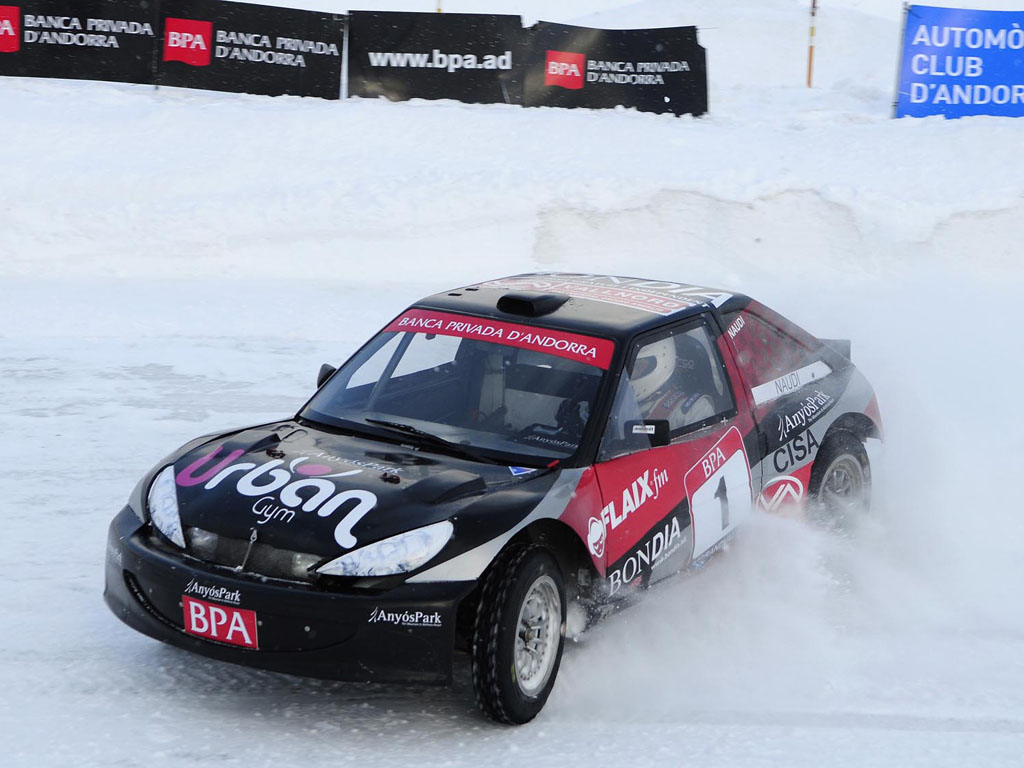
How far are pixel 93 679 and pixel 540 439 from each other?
1820 mm

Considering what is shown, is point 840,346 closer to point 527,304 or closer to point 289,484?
point 527,304

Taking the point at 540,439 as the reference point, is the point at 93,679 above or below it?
below

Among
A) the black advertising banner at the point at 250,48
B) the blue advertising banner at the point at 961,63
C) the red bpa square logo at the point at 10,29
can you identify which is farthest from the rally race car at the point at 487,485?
the blue advertising banner at the point at 961,63

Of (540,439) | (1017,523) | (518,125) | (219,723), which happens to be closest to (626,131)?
(518,125)

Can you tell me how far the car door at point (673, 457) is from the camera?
4758mm

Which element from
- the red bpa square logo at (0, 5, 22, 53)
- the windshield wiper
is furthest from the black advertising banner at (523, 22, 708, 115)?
the windshield wiper

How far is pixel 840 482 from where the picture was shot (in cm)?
637

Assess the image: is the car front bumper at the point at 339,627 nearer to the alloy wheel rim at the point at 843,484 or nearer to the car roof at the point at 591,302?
the car roof at the point at 591,302

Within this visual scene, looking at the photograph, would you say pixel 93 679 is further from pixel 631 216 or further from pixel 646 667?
pixel 631 216

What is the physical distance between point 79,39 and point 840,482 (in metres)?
12.7

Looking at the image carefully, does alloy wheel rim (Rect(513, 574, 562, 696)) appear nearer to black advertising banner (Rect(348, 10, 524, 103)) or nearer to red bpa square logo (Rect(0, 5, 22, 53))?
black advertising banner (Rect(348, 10, 524, 103))

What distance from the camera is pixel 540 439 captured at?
4832mm

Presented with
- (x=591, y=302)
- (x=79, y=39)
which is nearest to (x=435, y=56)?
(x=79, y=39)

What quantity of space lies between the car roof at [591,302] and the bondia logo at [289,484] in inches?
46.6
